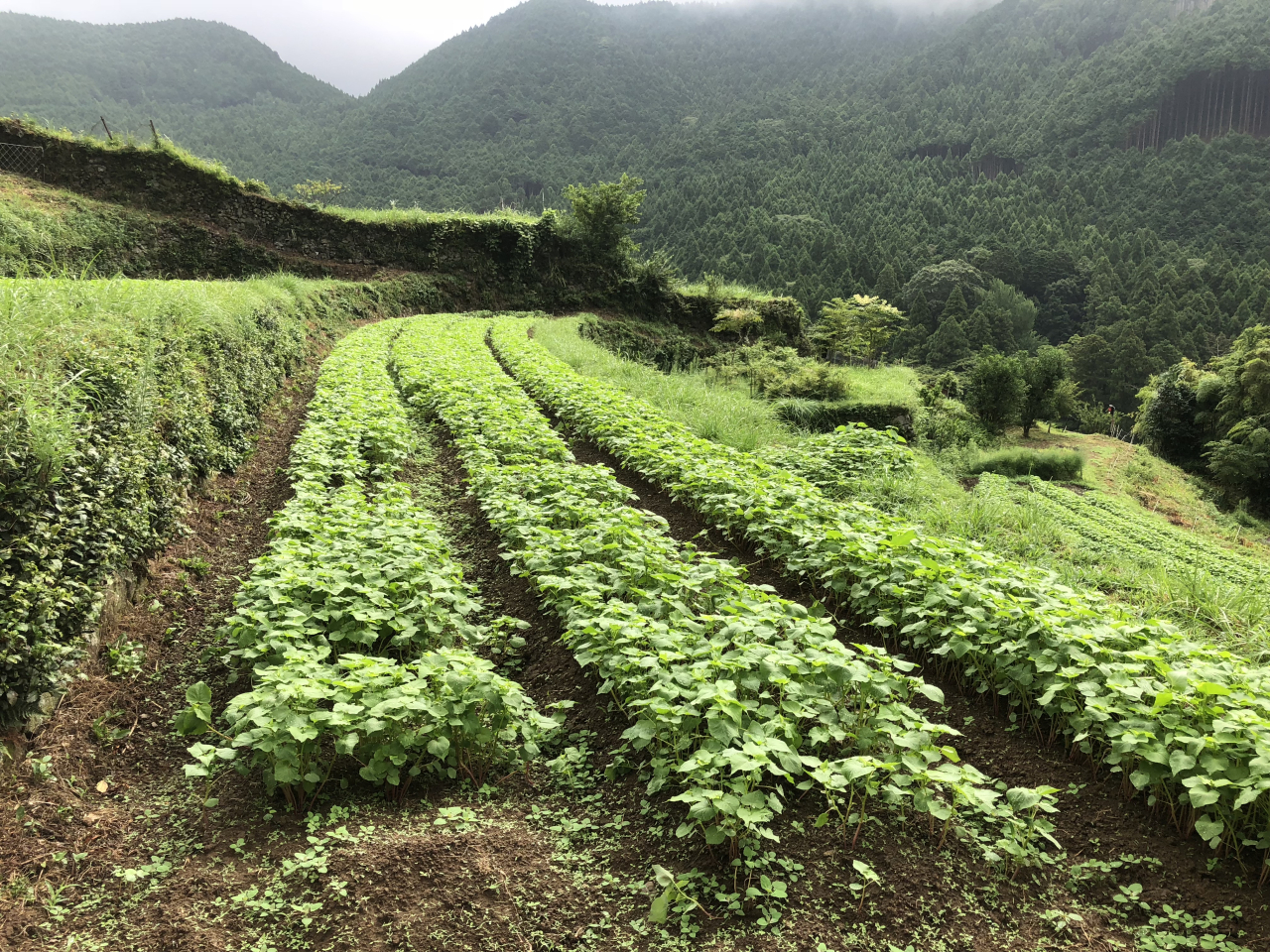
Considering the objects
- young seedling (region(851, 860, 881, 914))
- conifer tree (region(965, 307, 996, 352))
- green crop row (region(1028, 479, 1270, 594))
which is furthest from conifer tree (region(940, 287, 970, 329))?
young seedling (region(851, 860, 881, 914))

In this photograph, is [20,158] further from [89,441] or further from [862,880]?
[862,880]

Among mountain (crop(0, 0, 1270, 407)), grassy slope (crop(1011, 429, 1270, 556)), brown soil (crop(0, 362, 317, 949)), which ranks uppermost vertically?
mountain (crop(0, 0, 1270, 407))

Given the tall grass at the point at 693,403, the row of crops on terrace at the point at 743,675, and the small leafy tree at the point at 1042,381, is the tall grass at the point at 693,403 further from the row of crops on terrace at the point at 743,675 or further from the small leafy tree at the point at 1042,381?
the small leafy tree at the point at 1042,381

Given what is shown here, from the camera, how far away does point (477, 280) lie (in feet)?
108

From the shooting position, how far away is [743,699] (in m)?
3.71

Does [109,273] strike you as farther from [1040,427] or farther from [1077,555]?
[1040,427]

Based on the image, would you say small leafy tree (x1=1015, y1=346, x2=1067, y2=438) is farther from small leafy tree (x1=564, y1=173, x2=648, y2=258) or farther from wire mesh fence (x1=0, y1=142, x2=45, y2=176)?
wire mesh fence (x1=0, y1=142, x2=45, y2=176)

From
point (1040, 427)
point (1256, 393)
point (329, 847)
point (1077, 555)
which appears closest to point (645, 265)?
point (1040, 427)

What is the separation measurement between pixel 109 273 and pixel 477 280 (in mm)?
15901

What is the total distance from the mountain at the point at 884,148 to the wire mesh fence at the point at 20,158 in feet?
85.7

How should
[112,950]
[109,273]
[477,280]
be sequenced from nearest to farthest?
[112,950], [109,273], [477,280]

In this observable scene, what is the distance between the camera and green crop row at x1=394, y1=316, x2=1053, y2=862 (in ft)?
10.1

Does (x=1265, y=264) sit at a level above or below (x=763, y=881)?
above

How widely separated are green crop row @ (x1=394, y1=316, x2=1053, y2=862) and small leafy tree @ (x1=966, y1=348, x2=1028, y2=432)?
28.3 meters
